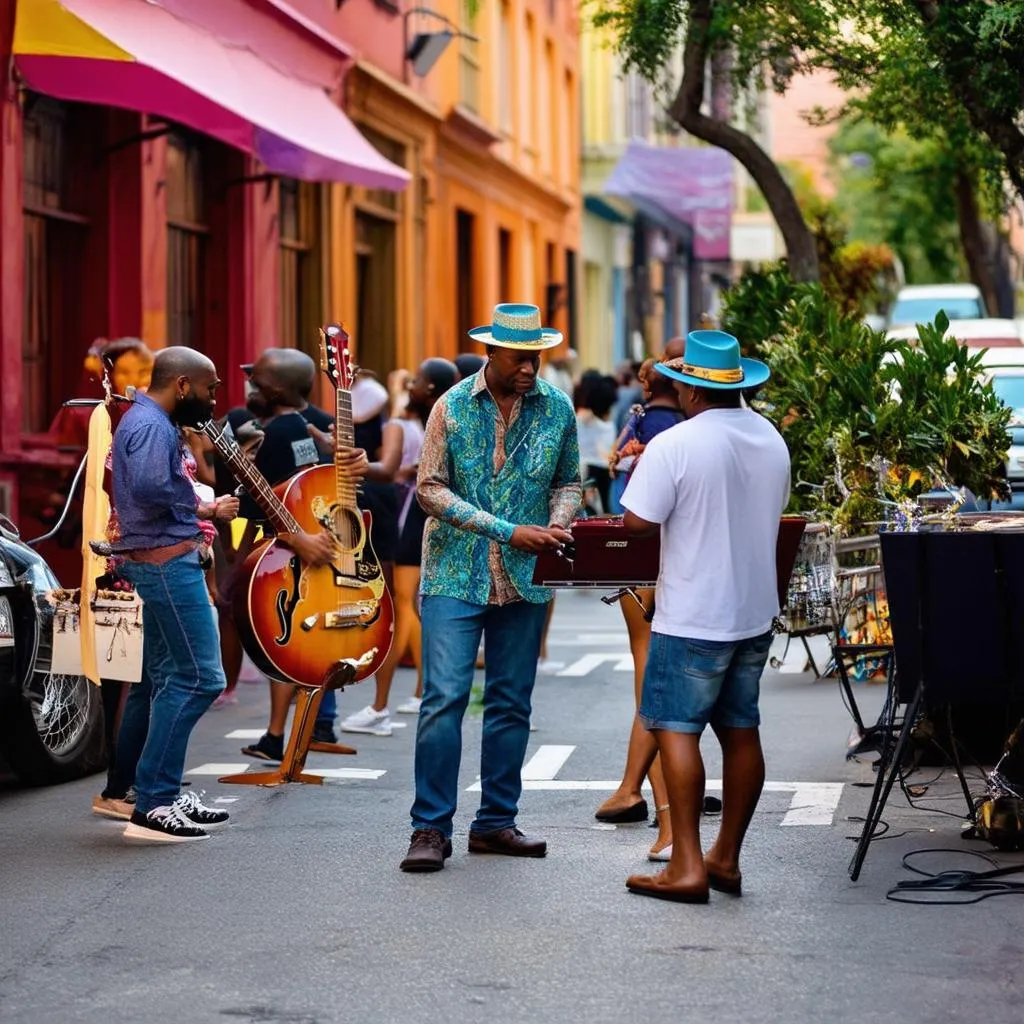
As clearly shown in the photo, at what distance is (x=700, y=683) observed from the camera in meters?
7.18

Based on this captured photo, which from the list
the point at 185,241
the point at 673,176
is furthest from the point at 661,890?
the point at 673,176

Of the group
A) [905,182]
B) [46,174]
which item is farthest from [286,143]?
[905,182]

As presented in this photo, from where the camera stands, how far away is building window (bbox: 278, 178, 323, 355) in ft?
70.1

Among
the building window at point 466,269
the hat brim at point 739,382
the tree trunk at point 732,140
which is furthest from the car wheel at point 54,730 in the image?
the building window at point 466,269

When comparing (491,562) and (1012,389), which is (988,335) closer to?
(1012,389)

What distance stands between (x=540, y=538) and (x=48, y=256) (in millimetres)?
9672

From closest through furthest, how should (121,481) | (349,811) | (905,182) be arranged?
(121,481) → (349,811) → (905,182)

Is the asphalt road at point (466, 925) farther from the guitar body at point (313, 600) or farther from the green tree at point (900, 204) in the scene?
the green tree at point (900, 204)

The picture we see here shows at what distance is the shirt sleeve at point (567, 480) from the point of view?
26.1 feet

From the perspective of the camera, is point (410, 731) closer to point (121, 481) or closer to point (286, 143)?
point (121, 481)

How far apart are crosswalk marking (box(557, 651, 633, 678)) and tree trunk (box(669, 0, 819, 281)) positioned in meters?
3.75

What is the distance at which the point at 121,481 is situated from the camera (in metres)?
8.34

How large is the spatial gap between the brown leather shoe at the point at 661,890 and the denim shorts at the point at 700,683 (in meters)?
0.48

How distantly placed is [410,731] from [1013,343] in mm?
9437
